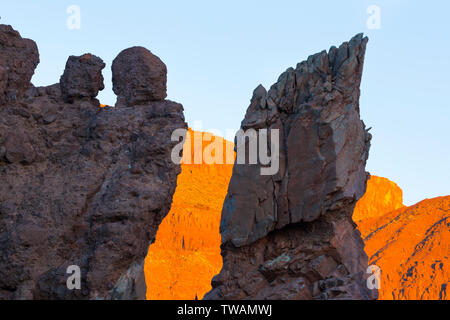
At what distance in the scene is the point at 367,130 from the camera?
16984 millimetres

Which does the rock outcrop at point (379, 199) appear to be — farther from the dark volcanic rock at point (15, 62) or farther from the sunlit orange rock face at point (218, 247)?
the dark volcanic rock at point (15, 62)

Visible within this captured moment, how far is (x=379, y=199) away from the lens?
115 m

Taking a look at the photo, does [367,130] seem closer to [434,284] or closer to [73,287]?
[73,287]

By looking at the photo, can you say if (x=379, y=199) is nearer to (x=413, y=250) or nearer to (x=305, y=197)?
(x=413, y=250)

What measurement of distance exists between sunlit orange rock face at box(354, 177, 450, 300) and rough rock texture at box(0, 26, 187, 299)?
113 ft

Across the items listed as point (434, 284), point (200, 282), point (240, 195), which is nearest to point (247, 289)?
point (240, 195)

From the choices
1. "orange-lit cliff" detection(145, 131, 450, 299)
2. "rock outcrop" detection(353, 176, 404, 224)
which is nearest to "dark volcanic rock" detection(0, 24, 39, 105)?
"orange-lit cliff" detection(145, 131, 450, 299)

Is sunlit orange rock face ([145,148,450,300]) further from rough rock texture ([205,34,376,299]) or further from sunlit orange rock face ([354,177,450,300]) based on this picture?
rough rock texture ([205,34,376,299])

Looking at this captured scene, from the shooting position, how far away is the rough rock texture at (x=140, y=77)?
15.6 metres

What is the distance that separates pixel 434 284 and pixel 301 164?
3298 cm
